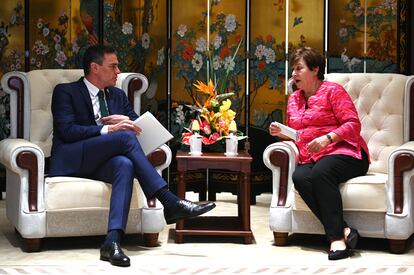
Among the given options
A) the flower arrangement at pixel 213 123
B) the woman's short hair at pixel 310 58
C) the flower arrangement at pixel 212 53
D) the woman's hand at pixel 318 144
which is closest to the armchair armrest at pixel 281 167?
the woman's hand at pixel 318 144

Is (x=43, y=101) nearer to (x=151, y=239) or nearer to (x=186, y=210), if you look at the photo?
(x=151, y=239)

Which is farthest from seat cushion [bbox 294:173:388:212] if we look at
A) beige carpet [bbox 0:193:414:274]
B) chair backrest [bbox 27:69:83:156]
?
chair backrest [bbox 27:69:83:156]

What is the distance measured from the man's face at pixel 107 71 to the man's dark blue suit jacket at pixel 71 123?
0.33 ft

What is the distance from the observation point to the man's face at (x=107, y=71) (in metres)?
4.88

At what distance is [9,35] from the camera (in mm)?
6746

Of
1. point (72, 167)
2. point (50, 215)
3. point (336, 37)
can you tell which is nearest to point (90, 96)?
point (72, 167)

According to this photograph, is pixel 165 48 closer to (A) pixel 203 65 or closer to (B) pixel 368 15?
(A) pixel 203 65

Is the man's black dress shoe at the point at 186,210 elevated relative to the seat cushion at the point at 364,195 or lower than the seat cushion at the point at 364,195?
lower

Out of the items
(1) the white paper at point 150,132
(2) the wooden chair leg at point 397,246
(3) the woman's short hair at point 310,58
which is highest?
(3) the woman's short hair at point 310,58

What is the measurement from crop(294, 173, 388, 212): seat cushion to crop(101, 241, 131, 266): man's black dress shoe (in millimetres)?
1271

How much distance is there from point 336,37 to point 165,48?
138cm

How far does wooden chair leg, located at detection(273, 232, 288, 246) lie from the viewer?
191 inches

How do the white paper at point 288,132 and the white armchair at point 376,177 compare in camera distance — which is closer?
the white armchair at point 376,177

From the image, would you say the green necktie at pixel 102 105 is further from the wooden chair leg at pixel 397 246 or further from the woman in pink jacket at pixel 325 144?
the wooden chair leg at pixel 397 246
